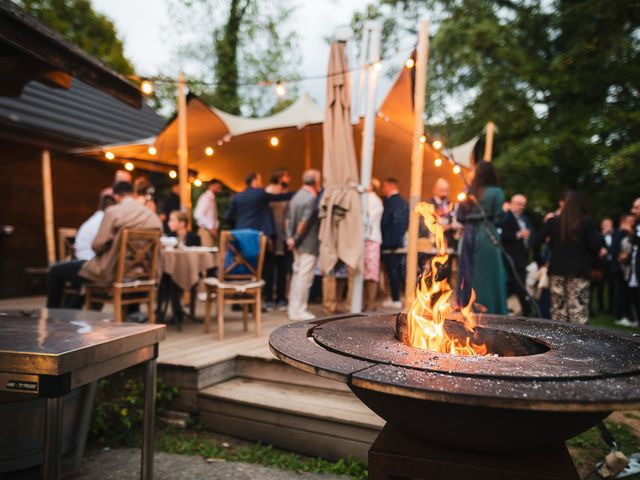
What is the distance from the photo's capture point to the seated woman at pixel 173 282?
546 centimetres

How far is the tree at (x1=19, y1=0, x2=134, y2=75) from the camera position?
2070cm

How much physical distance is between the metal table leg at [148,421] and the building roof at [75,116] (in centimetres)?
525

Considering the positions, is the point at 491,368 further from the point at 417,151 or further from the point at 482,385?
the point at 417,151

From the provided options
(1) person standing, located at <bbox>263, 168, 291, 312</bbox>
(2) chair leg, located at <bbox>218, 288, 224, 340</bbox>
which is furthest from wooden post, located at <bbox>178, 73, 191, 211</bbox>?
(2) chair leg, located at <bbox>218, 288, 224, 340</bbox>

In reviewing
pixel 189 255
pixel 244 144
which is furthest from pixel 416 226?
pixel 244 144

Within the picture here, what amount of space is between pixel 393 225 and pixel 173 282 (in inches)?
123

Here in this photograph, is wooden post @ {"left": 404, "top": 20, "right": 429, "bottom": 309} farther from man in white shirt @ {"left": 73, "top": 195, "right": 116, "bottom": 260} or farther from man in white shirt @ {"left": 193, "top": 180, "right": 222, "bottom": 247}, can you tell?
man in white shirt @ {"left": 193, "top": 180, "right": 222, "bottom": 247}

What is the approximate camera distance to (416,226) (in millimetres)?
4602

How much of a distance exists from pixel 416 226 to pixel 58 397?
140 inches

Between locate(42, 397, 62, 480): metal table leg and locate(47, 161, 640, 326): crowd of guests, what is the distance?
2852 mm

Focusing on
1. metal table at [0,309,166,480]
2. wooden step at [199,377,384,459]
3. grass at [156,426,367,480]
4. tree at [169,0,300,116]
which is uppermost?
tree at [169,0,300,116]

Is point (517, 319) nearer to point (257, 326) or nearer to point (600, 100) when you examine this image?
point (257, 326)

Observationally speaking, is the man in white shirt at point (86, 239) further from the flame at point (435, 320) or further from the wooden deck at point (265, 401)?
the flame at point (435, 320)

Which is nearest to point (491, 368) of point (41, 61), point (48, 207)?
point (41, 61)
